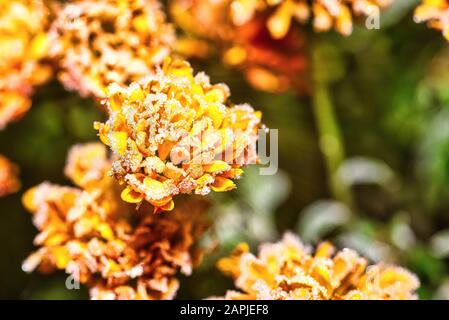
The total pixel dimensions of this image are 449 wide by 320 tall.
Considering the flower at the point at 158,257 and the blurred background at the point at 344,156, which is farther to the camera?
the blurred background at the point at 344,156

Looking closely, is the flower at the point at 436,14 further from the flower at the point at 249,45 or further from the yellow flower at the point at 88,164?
the yellow flower at the point at 88,164

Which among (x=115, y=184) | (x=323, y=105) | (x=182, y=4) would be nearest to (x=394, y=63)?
(x=323, y=105)

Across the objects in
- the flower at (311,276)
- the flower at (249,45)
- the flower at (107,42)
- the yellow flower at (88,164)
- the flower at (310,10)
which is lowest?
the flower at (311,276)

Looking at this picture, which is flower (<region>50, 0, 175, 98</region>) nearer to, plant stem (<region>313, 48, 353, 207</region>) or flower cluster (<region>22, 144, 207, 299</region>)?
flower cluster (<region>22, 144, 207, 299</region>)

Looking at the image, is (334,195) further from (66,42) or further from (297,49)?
(66,42)

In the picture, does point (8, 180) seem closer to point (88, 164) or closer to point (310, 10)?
point (88, 164)

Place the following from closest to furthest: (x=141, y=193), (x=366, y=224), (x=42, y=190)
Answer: (x=141, y=193) → (x=42, y=190) → (x=366, y=224)

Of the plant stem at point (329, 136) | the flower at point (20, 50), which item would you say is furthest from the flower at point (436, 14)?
the flower at point (20, 50)

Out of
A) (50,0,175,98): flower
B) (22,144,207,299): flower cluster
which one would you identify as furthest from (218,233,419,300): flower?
(50,0,175,98): flower
